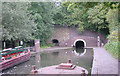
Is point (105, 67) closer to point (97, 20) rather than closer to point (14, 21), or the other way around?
point (14, 21)

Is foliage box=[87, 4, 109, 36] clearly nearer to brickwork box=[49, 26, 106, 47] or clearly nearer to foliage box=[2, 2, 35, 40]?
brickwork box=[49, 26, 106, 47]

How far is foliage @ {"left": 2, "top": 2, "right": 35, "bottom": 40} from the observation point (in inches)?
554

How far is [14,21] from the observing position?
1527 centimetres

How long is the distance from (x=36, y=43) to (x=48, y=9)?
6.99 meters

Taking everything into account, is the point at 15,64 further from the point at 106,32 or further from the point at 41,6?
the point at 106,32

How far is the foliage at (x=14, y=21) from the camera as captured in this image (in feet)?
46.2

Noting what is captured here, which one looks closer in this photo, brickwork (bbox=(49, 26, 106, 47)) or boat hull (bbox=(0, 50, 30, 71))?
boat hull (bbox=(0, 50, 30, 71))

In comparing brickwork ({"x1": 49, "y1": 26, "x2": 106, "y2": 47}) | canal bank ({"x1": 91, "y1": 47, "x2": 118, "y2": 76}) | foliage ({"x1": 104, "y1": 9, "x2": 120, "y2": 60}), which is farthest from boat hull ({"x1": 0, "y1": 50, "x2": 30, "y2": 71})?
brickwork ({"x1": 49, "y1": 26, "x2": 106, "y2": 47})

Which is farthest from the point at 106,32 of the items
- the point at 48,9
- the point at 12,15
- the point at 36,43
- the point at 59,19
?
the point at 12,15

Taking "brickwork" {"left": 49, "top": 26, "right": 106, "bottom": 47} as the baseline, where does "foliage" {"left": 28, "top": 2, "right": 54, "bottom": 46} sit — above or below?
above

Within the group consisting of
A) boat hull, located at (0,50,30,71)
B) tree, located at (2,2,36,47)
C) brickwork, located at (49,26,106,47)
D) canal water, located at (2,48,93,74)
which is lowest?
canal water, located at (2,48,93,74)

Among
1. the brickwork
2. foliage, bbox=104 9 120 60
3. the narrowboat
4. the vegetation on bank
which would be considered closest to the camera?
the narrowboat

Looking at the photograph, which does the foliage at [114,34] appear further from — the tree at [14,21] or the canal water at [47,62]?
the tree at [14,21]

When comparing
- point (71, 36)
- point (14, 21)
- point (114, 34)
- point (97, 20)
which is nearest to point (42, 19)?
point (71, 36)
